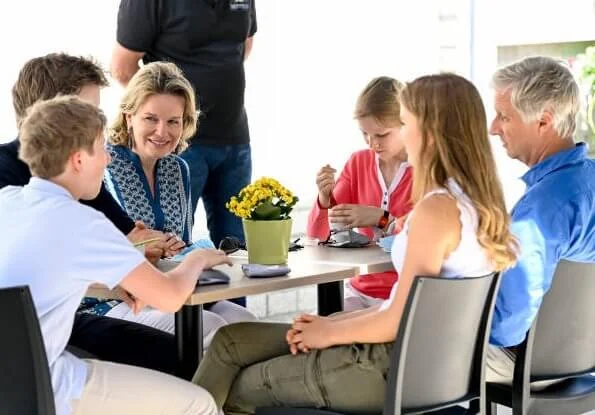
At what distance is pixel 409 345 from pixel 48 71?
118 centimetres

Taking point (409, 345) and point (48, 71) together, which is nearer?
point (409, 345)

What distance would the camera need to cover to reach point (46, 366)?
7.34ft

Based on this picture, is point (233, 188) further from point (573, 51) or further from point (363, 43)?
point (573, 51)

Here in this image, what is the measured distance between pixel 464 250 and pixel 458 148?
0.22 meters

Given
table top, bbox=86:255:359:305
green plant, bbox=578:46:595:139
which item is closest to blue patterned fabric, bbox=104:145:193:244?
table top, bbox=86:255:359:305

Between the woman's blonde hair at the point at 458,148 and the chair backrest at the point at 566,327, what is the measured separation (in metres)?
0.25

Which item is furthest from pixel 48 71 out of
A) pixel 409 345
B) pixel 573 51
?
pixel 573 51

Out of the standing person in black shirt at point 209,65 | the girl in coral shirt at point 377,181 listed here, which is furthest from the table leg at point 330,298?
the standing person in black shirt at point 209,65

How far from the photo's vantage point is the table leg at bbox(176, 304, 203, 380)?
2.67 m

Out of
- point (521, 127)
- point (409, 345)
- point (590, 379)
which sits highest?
point (521, 127)

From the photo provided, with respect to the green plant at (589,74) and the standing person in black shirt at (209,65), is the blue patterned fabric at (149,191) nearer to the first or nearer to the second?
the standing person in black shirt at (209,65)

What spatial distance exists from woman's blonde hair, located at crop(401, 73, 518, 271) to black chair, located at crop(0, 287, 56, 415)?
2.80ft

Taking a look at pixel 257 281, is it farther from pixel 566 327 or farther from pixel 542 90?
pixel 542 90

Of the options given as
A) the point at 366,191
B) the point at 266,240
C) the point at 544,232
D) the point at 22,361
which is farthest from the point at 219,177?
the point at 22,361
